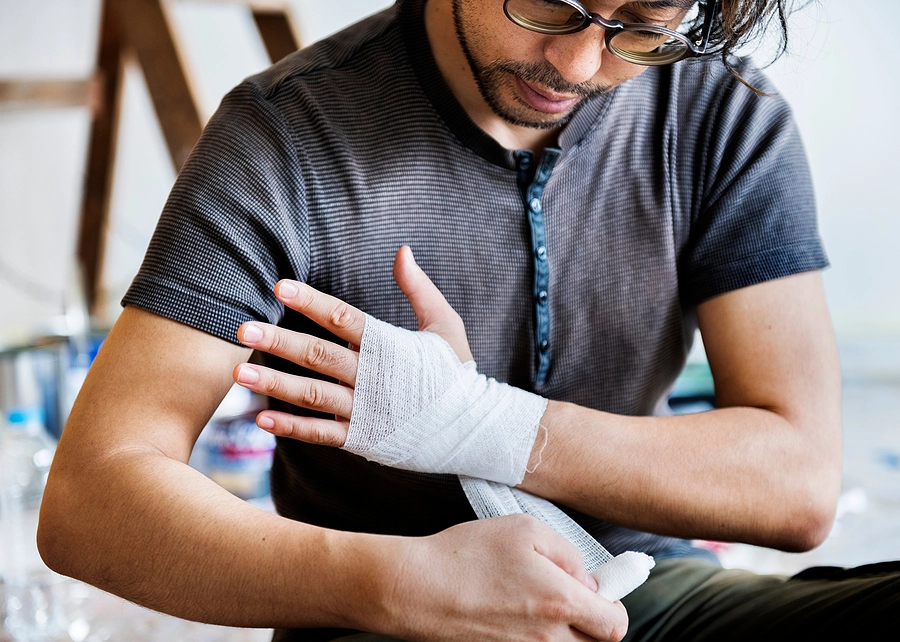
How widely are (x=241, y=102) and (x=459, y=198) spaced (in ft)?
0.99

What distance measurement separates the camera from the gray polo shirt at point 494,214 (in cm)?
106

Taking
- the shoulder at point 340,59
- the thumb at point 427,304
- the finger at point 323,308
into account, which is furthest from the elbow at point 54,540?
the shoulder at point 340,59

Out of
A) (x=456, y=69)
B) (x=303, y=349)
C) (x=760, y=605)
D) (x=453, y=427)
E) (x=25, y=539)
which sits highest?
(x=456, y=69)

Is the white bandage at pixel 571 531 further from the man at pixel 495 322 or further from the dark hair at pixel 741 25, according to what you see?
the dark hair at pixel 741 25

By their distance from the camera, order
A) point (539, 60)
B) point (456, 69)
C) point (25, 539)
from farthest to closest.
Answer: point (25, 539) → point (456, 69) → point (539, 60)

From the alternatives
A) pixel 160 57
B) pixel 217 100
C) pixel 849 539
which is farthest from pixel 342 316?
pixel 217 100

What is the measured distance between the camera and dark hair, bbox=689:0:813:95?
3.62 feet

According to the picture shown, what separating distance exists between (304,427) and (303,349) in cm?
8

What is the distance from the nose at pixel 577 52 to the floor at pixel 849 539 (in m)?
1.25

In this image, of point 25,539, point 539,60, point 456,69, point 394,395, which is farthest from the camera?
point 25,539

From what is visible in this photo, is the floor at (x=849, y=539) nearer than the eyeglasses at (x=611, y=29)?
No

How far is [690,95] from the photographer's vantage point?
4.07 ft

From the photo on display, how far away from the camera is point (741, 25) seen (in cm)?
112

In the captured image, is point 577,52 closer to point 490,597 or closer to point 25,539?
point 490,597
